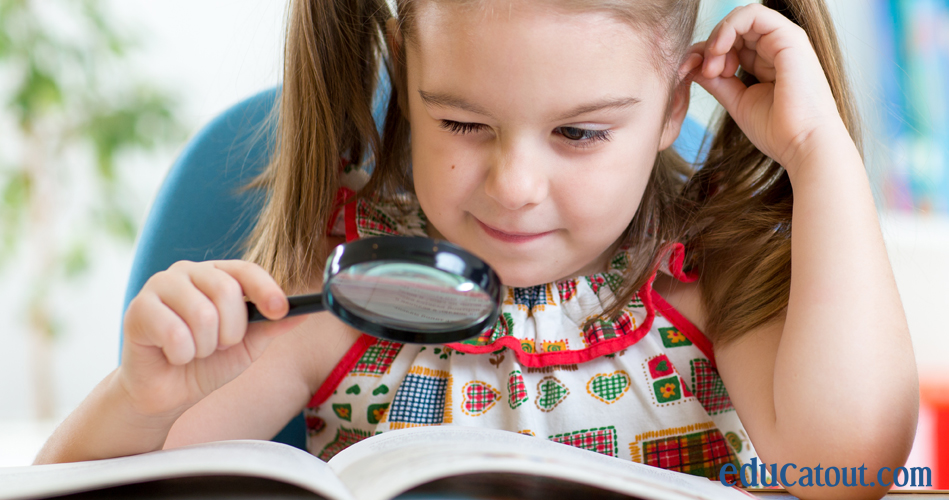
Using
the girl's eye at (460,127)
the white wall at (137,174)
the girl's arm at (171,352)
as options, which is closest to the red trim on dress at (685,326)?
the girl's eye at (460,127)

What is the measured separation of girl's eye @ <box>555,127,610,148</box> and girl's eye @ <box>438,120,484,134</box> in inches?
3.3

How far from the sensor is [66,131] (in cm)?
226

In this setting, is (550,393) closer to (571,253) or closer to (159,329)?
(571,253)

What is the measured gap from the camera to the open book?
478 mm

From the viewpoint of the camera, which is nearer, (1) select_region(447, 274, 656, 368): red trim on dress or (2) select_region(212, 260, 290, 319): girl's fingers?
(2) select_region(212, 260, 290, 319): girl's fingers

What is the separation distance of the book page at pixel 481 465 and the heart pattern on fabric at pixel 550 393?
0.93 ft

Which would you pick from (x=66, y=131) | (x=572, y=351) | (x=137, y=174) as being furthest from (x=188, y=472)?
(x=137, y=174)

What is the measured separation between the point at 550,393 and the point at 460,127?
341mm

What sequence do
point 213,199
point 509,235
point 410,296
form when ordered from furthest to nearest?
point 213,199 → point 509,235 → point 410,296

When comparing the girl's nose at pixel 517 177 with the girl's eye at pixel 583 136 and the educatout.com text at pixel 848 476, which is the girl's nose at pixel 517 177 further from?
the educatout.com text at pixel 848 476

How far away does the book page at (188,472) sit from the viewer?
1.57 ft

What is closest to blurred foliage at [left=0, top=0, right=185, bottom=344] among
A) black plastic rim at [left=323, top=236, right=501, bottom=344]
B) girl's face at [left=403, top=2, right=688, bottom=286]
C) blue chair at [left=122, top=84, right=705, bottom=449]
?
blue chair at [left=122, top=84, right=705, bottom=449]

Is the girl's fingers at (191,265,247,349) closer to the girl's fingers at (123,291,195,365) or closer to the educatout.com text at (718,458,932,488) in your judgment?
the girl's fingers at (123,291,195,365)

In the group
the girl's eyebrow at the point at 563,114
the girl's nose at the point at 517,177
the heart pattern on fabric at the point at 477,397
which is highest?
the girl's eyebrow at the point at 563,114
